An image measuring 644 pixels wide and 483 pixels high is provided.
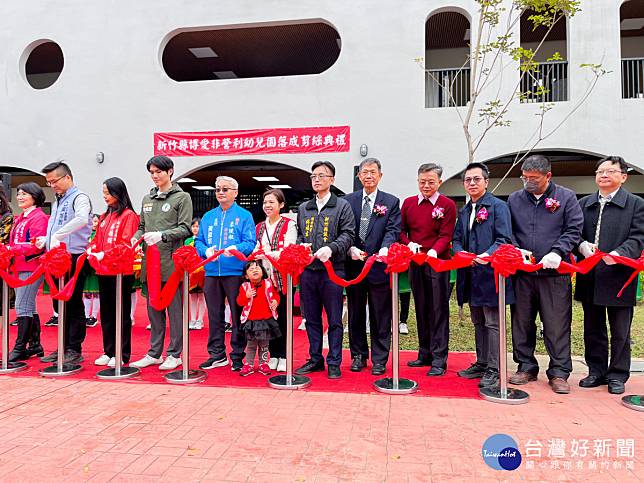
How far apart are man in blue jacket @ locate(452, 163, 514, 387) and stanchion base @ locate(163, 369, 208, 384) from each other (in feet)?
7.80

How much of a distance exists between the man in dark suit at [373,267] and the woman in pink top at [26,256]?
309cm

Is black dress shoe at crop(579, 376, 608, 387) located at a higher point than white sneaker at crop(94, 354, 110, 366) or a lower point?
lower

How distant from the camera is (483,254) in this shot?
3980mm

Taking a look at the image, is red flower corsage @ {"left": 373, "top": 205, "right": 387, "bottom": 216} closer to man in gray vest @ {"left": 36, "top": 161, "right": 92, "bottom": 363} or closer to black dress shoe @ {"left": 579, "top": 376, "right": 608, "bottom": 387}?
black dress shoe @ {"left": 579, "top": 376, "right": 608, "bottom": 387}

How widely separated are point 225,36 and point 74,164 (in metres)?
4.68

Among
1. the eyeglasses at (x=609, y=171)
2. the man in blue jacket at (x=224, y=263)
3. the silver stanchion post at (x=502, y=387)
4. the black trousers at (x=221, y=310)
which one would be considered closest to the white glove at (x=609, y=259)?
the eyeglasses at (x=609, y=171)

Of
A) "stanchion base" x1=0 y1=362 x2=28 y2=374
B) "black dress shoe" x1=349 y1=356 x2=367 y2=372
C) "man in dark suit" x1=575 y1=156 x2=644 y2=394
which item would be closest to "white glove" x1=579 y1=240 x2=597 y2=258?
"man in dark suit" x1=575 y1=156 x2=644 y2=394

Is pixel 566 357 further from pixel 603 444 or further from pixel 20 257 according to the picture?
pixel 20 257

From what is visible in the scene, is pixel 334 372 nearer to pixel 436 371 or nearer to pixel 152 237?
pixel 436 371

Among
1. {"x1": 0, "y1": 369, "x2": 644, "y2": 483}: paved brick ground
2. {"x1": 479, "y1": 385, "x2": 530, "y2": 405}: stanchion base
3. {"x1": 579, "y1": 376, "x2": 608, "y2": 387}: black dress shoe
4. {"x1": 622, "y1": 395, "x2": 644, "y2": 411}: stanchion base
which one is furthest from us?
{"x1": 579, "y1": 376, "x2": 608, "y2": 387}: black dress shoe

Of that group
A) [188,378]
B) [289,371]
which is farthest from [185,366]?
[289,371]

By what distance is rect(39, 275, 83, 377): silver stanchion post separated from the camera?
4.45 meters

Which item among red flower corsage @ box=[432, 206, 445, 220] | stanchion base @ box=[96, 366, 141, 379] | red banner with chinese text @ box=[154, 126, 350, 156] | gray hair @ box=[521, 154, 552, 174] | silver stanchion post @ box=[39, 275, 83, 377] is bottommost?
stanchion base @ box=[96, 366, 141, 379]

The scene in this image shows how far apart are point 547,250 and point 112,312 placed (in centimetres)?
391
